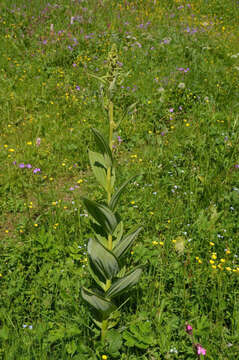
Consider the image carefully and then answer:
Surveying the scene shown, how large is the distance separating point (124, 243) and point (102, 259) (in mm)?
183

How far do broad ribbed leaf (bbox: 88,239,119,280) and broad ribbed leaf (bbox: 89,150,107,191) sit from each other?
1.16 ft

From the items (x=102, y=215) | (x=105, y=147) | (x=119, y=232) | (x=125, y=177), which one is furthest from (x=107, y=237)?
(x=125, y=177)

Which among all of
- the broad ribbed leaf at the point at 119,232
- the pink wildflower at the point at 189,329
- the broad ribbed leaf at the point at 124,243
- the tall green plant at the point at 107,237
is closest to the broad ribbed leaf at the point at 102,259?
the tall green plant at the point at 107,237

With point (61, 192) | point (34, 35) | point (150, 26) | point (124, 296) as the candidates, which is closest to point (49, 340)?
point (124, 296)

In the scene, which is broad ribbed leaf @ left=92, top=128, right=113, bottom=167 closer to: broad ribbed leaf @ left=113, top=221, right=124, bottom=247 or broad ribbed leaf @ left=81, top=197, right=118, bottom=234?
broad ribbed leaf @ left=81, top=197, right=118, bottom=234

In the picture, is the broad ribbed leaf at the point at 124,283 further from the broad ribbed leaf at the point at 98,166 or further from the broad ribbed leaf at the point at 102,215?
the broad ribbed leaf at the point at 98,166

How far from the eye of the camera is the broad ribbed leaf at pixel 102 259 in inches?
75.7

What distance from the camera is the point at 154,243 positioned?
274 cm

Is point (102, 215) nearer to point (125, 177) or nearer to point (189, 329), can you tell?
point (189, 329)

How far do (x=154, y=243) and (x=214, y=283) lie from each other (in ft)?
1.72

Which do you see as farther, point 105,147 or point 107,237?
point 107,237

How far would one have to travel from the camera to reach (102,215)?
2.02 metres

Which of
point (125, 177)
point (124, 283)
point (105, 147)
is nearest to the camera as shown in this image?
point (105, 147)

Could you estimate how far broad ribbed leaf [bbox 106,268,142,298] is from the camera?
2043mm
